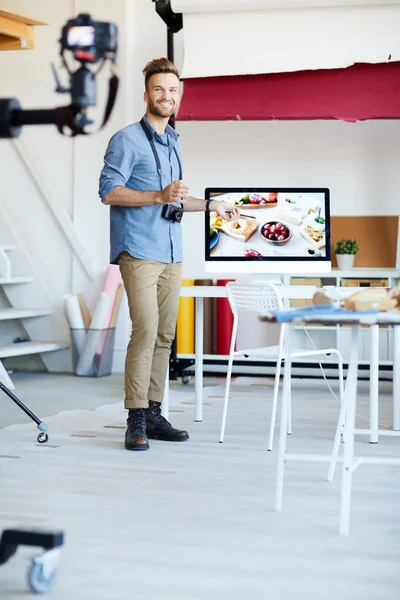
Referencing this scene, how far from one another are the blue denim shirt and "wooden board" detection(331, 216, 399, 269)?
8.56 feet

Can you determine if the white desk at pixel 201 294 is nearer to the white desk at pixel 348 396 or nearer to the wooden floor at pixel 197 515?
the wooden floor at pixel 197 515

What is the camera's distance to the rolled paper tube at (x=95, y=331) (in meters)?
6.74

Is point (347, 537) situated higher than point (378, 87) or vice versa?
point (378, 87)

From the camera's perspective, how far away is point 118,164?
395 cm

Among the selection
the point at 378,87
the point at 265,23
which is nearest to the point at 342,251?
the point at 378,87

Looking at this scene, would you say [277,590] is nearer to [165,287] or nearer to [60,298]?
[165,287]

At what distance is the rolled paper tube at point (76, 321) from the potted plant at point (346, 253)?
6.32 feet

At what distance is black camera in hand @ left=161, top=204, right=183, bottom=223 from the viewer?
13.3 ft

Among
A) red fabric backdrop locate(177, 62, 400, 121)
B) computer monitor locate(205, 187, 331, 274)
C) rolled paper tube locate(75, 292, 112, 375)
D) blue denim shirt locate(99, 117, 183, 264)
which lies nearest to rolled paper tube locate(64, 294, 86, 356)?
rolled paper tube locate(75, 292, 112, 375)

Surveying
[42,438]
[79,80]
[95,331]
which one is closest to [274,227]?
[42,438]

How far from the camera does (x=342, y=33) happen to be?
5891 mm

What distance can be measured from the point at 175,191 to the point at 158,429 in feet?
3.69

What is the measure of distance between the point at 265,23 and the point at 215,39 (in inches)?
13.0

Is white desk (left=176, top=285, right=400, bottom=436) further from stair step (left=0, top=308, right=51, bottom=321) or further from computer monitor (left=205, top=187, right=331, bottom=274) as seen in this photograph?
stair step (left=0, top=308, right=51, bottom=321)
